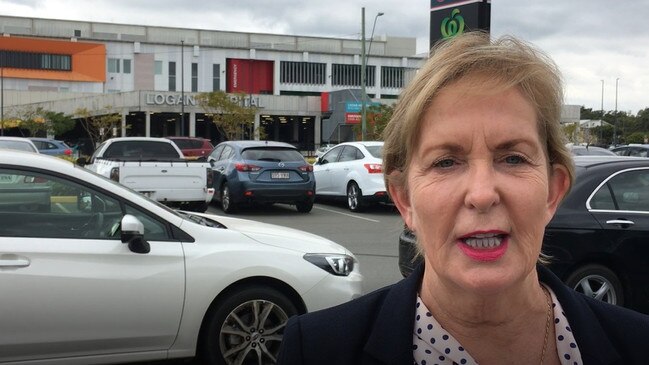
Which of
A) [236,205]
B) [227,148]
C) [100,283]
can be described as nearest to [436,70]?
[100,283]

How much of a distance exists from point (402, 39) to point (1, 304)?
10933cm

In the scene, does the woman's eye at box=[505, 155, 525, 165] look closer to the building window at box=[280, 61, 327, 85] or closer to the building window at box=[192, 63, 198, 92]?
the building window at box=[192, 63, 198, 92]

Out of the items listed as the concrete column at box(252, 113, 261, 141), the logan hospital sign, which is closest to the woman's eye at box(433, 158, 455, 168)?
the concrete column at box(252, 113, 261, 141)

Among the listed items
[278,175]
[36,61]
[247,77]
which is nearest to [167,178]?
[278,175]

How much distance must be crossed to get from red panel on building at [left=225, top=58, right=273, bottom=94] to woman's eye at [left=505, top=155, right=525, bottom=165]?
3370 inches

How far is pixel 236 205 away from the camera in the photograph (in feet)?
51.3

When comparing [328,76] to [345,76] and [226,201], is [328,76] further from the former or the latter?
[226,201]

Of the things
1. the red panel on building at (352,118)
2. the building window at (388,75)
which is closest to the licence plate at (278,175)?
the red panel on building at (352,118)

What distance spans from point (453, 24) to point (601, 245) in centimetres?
298

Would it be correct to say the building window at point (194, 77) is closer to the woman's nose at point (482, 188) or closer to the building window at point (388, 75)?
the building window at point (388, 75)

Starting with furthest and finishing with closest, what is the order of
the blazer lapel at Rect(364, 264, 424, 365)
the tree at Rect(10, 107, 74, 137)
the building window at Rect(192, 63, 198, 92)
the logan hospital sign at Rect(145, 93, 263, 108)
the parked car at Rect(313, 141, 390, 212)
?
1. the building window at Rect(192, 63, 198, 92)
2. the logan hospital sign at Rect(145, 93, 263, 108)
3. the tree at Rect(10, 107, 74, 137)
4. the parked car at Rect(313, 141, 390, 212)
5. the blazer lapel at Rect(364, 264, 424, 365)

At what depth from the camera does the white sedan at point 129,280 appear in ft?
14.5

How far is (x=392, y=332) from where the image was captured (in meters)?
1.44

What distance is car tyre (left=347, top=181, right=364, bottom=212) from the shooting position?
15.7 meters
